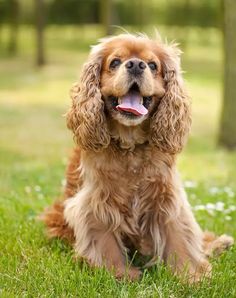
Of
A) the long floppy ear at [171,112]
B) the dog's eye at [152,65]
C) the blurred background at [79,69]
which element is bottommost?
the blurred background at [79,69]

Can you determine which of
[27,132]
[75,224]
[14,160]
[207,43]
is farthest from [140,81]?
[207,43]

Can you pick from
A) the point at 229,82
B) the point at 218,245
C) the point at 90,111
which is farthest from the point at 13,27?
the point at 90,111

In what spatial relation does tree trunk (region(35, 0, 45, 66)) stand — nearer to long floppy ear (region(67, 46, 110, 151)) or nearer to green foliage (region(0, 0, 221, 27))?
green foliage (region(0, 0, 221, 27))

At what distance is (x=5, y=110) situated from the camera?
15.0m

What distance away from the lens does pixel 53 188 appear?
698 centimetres

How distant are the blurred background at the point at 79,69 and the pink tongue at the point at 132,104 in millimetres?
861

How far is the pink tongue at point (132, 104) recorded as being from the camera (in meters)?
4.19

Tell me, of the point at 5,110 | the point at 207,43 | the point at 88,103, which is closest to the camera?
the point at 88,103

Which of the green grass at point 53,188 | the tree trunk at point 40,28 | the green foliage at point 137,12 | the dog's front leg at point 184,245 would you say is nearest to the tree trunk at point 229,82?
the green grass at point 53,188

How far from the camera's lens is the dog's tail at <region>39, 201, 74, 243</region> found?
4934 mm

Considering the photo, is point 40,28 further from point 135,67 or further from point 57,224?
point 135,67

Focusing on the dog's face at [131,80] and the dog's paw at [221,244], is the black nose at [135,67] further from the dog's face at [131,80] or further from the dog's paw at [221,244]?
the dog's paw at [221,244]

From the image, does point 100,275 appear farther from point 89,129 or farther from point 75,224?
point 89,129

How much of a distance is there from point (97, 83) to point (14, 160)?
220 inches
